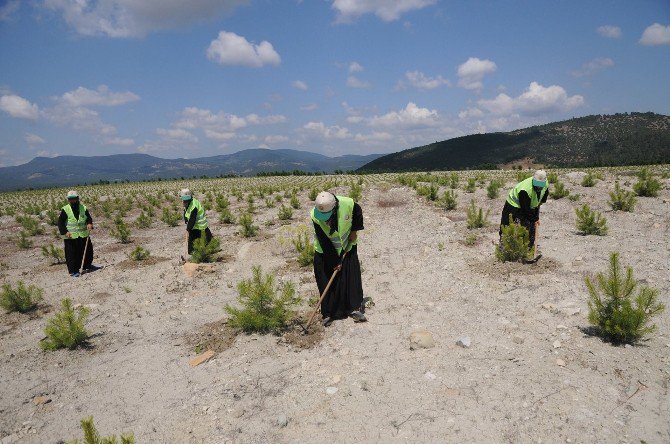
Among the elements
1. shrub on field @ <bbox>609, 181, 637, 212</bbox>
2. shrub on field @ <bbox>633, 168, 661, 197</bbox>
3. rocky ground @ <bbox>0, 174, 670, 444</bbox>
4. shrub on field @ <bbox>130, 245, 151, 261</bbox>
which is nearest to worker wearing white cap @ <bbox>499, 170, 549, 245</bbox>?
rocky ground @ <bbox>0, 174, 670, 444</bbox>

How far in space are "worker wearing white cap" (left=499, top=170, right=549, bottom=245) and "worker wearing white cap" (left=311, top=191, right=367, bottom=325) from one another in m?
3.09

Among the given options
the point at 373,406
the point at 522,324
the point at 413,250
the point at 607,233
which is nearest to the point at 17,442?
the point at 373,406

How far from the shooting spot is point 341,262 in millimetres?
5035

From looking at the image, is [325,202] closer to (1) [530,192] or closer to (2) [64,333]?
(2) [64,333]

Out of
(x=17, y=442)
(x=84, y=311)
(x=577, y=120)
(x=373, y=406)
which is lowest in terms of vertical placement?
(x=17, y=442)

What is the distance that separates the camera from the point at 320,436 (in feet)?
10.0

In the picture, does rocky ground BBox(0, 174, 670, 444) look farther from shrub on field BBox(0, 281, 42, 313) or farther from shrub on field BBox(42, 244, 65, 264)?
shrub on field BBox(42, 244, 65, 264)

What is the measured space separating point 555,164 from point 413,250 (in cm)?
7503

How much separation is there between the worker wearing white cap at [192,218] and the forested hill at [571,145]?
1799 inches

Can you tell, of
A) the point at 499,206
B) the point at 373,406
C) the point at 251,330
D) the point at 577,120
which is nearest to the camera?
the point at 373,406

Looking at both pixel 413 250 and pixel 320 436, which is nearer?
pixel 320 436

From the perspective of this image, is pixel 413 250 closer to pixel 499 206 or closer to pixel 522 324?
pixel 522 324

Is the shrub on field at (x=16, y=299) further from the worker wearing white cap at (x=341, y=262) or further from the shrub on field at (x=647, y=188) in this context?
the shrub on field at (x=647, y=188)

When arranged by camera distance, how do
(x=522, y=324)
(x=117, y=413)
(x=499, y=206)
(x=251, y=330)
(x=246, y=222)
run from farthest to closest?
(x=499, y=206)
(x=246, y=222)
(x=251, y=330)
(x=522, y=324)
(x=117, y=413)
